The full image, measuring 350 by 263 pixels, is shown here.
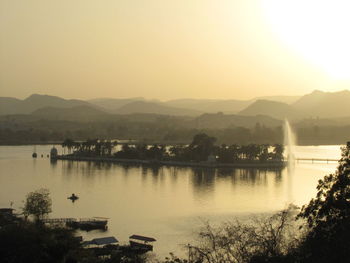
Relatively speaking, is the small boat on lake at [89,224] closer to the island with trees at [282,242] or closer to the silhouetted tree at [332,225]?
the island with trees at [282,242]

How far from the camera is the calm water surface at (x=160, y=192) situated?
11.5 meters

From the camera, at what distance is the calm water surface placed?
11.5 meters

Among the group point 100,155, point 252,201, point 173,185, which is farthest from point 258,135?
point 252,201

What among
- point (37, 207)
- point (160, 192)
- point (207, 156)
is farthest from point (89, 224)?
point (207, 156)

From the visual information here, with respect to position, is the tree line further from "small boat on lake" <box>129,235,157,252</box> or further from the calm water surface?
"small boat on lake" <box>129,235,157,252</box>

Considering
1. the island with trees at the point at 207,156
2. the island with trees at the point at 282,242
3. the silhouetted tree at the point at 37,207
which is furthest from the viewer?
the island with trees at the point at 207,156

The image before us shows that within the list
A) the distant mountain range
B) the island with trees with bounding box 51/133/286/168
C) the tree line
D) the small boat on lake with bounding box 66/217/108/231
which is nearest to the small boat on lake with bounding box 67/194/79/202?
the small boat on lake with bounding box 66/217/108/231

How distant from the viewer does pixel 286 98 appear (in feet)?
430

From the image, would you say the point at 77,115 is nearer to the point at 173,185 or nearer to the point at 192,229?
the point at 173,185

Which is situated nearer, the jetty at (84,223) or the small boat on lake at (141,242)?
the small boat on lake at (141,242)

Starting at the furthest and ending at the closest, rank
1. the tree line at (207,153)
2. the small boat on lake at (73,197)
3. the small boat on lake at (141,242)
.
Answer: the tree line at (207,153), the small boat on lake at (73,197), the small boat on lake at (141,242)

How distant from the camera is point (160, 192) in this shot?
16250 millimetres

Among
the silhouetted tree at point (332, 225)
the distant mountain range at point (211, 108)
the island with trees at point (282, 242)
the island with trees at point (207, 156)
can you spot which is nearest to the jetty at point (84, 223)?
the island with trees at point (282, 242)

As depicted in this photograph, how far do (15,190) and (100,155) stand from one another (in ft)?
40.6
